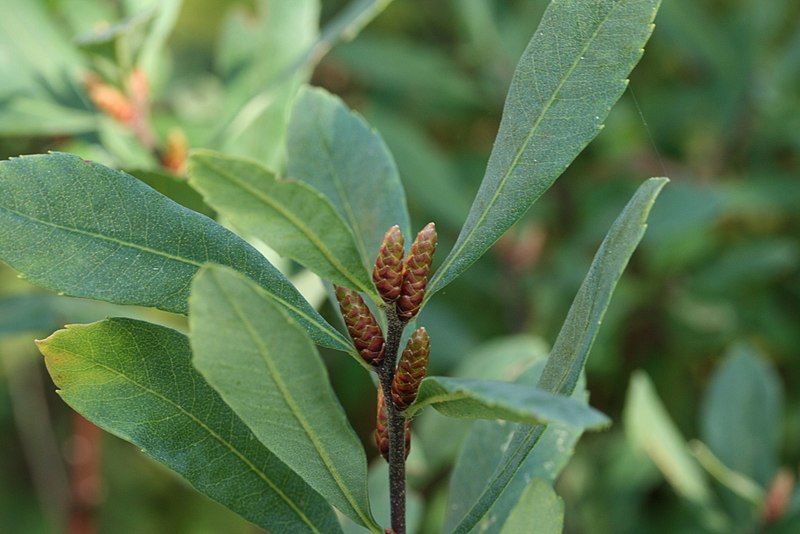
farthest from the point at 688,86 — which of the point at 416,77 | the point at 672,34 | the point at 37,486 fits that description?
the point at 37,486

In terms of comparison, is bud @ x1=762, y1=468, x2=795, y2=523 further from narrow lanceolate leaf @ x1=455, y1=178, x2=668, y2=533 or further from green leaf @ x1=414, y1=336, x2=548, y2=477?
narrow lanceolate leaf @ x1=455, y1=178, x2=668, y2=533

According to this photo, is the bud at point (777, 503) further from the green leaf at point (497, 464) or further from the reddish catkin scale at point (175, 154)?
the reddish catkin scale at point (175, 154)

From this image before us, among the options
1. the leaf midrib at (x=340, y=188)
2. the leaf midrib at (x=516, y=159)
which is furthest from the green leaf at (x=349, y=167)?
the leaf midrib at (x=516, y=159)

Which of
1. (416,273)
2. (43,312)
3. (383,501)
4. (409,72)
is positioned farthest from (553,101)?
(409,72)

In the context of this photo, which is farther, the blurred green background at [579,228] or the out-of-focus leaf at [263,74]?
the blurred green background at [579,228]

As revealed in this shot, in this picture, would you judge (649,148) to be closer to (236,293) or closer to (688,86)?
(688,86)

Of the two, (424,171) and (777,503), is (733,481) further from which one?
(424,171)
